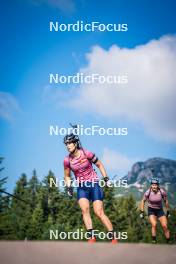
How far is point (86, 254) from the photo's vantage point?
2.66m

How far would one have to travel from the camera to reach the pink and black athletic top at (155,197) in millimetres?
6757

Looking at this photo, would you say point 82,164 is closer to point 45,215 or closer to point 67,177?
point 67,177

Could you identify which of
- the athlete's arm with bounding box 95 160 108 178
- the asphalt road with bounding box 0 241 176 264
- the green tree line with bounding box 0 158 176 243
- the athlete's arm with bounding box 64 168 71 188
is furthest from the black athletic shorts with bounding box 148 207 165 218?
the green tree line with bounding box 0 158 176 243

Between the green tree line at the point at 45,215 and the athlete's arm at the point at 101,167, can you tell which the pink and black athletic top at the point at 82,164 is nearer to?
the athlete's arm at the point at 101,167

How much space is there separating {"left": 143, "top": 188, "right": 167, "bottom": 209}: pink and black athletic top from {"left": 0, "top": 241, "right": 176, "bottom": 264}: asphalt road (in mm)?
3783

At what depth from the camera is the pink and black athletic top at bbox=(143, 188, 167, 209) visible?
6757mm

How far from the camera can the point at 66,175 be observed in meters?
5.78

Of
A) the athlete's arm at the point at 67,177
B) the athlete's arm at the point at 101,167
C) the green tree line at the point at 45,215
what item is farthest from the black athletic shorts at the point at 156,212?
the green tree line at the point at 45,215

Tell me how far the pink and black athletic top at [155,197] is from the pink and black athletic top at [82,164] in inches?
58.4

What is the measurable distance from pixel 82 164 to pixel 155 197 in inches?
67.1

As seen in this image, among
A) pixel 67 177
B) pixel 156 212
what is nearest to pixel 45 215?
pixel 156 212

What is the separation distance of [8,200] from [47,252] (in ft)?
48.3

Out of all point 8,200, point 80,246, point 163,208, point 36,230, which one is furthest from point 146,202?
point 8,200

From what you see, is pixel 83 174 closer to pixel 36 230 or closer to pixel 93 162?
pixel 93 162
